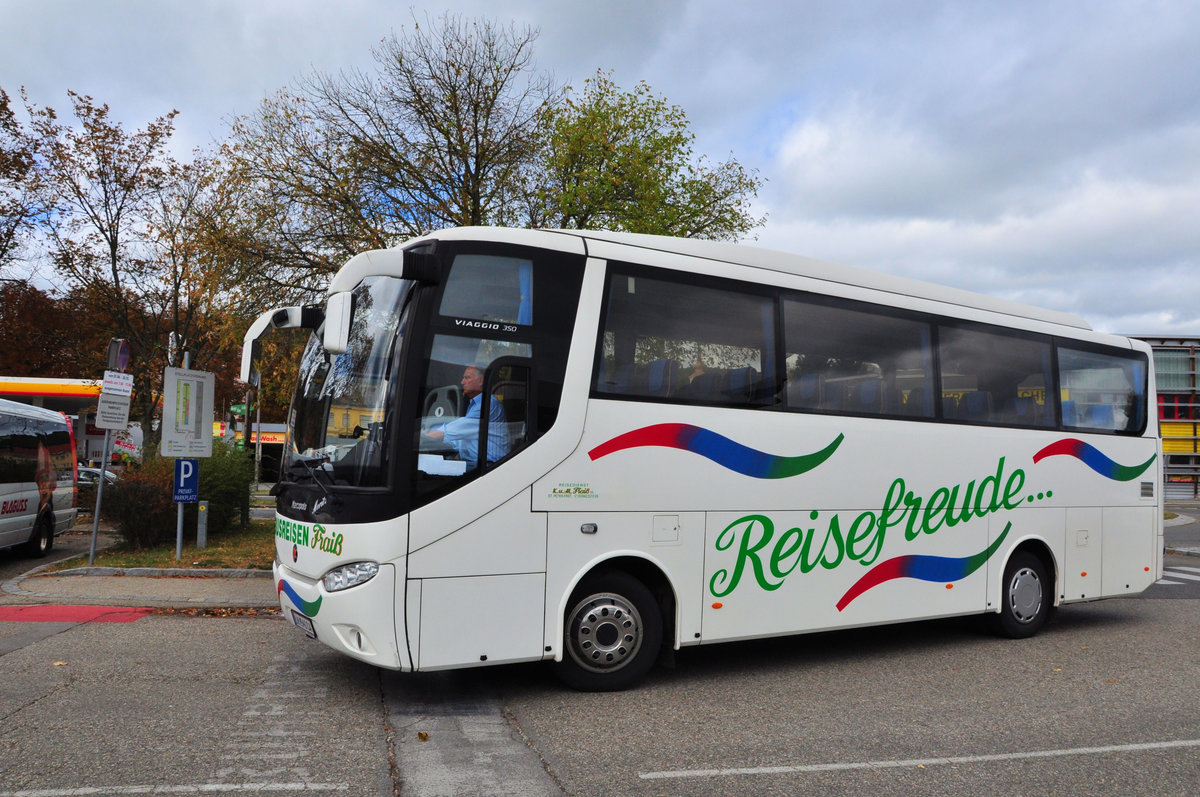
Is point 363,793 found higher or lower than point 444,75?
lower

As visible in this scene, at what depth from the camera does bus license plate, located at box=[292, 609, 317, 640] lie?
20.6 ft

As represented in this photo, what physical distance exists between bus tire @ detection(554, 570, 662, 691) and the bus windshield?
1733 millimetres

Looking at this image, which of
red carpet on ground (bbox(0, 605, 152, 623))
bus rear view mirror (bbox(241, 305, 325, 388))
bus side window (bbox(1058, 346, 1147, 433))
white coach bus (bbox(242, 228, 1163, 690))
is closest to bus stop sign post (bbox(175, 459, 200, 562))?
red carpet on ground (bbox(0, 605, 152, 623))

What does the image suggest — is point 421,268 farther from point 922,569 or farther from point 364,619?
point 922,569

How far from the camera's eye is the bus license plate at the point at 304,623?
6.27 meters

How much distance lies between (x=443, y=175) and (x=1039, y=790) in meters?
15.6

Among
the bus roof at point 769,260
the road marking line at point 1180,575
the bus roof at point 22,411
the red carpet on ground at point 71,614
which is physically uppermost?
the bus roof at point 769,260

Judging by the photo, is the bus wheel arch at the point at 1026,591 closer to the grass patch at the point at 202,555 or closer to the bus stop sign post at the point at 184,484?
the grass patch at the point at 202,555

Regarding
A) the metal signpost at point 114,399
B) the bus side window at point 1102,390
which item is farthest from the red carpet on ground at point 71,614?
the bus side window at point 1102,390

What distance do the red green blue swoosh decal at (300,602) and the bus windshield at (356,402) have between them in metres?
0.78

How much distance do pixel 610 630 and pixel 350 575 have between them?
6.19ft

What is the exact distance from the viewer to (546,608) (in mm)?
6277

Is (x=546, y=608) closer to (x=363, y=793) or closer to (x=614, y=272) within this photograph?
(x=363, y=793)

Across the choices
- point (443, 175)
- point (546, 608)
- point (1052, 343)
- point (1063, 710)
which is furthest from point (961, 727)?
point (443, 175)
